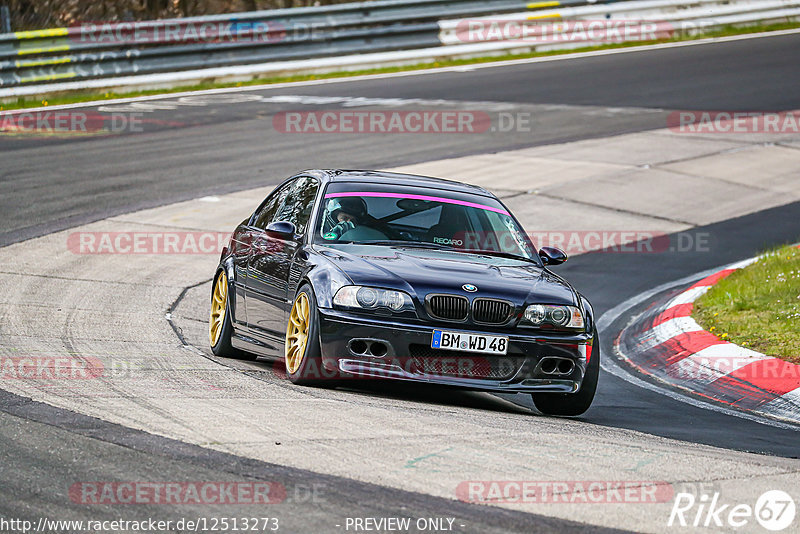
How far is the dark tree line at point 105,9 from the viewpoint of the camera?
26594 mm

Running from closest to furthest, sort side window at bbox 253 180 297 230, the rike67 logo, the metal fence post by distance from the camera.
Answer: the rike67 logo, side window at bbox 253 180 297 230, the metal fence post

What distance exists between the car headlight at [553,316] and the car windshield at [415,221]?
1092mm

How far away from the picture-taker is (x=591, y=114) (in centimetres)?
2167

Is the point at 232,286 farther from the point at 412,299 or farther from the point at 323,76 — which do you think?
the point at 323,76

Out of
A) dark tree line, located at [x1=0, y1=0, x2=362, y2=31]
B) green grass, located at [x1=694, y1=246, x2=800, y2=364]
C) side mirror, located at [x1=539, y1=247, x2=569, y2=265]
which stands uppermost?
dark tree line, located at [x1=0, y1=0, x2=362, y2=31]

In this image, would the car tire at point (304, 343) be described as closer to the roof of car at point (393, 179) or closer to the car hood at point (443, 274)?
the car hood at point (443, 274)

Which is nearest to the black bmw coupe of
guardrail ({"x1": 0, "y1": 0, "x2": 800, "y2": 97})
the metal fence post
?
guardrail ({"x1": 0, "y1": 0, "x2": 800, "y2": 97})

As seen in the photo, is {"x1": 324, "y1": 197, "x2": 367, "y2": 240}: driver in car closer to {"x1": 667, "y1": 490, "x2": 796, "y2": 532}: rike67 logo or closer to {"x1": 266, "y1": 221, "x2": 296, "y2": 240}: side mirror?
{"x1": 266, "y1": 221, "x2": 296, "y2": 240}: side mirror

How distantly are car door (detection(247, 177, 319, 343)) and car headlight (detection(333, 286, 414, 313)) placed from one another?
77cm

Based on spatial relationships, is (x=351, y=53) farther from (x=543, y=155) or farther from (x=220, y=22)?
(x=543, y=155)

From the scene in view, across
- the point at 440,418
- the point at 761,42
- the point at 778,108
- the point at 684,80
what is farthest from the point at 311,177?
the point at 761,42

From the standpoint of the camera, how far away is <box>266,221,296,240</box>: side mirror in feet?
26.8

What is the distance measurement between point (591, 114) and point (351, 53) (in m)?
6.92

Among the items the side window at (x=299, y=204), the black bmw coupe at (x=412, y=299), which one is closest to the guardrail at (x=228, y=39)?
the side window at (x=299, y=204)
